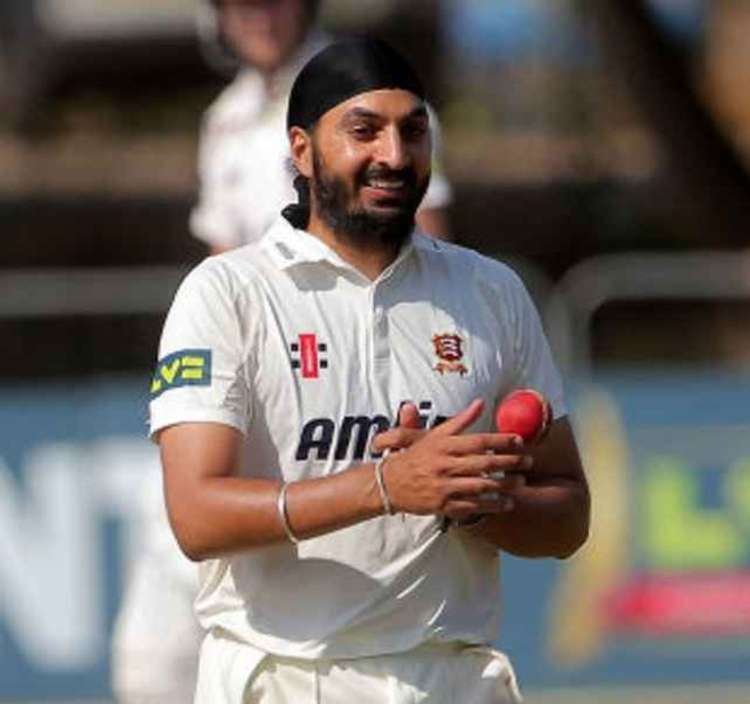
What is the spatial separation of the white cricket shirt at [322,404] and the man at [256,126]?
224cm

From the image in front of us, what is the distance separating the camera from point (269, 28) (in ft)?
30.3

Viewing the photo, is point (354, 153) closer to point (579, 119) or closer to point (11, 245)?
point (11, 245)

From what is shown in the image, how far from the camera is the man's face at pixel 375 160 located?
6.68 m

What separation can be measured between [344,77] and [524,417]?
0.82m

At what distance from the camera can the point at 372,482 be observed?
20.9ft

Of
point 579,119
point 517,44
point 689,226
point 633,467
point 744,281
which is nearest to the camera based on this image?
point 633,467

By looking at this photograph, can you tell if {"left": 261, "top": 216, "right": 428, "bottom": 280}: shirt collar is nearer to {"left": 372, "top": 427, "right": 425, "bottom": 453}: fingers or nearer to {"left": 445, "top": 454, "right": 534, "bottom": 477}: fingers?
{"left": 372, "top": 427, "right": 425, "bottom": 453}: fingers

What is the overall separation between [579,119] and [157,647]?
16930 mm

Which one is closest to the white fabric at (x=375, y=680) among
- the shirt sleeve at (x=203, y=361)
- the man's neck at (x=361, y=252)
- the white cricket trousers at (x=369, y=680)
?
the white cricket trousers at (x=369, y=680)

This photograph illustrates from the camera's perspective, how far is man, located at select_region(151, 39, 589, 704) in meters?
6.68

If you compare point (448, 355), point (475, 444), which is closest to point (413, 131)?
point (448, 355)

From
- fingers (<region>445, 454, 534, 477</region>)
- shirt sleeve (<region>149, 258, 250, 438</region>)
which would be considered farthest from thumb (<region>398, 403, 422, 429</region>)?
shirt sleeve (<region>149, 258, 250, 438</region>)

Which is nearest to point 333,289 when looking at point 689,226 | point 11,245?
point 689,226

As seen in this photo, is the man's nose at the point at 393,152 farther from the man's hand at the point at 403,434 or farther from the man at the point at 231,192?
the man at the point at 231,192
